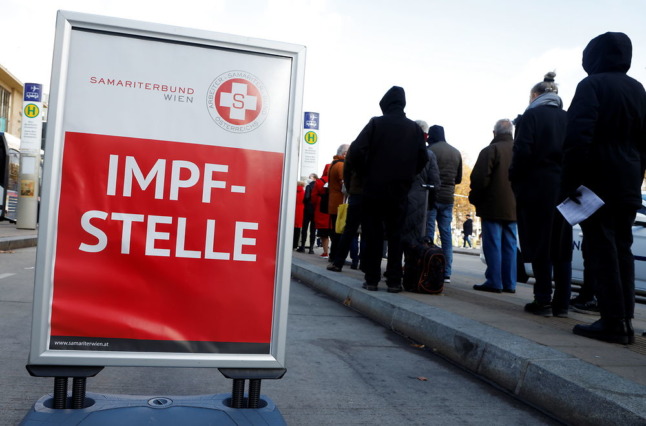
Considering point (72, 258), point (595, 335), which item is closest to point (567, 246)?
point (595, 335)

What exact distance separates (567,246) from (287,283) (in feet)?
11.2

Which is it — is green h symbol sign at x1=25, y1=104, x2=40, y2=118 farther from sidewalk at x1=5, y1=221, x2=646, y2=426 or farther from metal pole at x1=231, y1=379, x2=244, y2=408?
metal pole at x1=231, y1=379, x2=244, y2=408

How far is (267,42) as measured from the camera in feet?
7.66

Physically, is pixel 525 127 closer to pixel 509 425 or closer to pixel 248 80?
pixel 509 425

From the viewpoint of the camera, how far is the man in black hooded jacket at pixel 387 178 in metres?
6.21

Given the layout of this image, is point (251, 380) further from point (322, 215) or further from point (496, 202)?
point (322, 215)

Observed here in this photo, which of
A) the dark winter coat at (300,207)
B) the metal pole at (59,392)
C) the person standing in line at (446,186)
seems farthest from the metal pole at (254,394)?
the dark winter coat at (300,207)

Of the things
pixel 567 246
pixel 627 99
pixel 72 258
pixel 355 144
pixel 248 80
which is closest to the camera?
pixel 72 258

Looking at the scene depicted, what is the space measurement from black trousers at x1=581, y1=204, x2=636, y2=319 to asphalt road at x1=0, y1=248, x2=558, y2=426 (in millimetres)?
1069

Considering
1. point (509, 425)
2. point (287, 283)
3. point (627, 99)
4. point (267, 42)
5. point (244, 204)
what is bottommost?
point (509, 425)

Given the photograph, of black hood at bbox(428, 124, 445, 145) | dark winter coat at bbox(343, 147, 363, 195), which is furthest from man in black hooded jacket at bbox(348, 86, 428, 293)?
black hood at bbox(428, 124, 445, 145)

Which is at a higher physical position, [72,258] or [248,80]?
[248,80]

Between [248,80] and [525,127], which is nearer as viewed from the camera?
[248,80]

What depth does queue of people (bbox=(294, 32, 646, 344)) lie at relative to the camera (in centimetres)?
407
